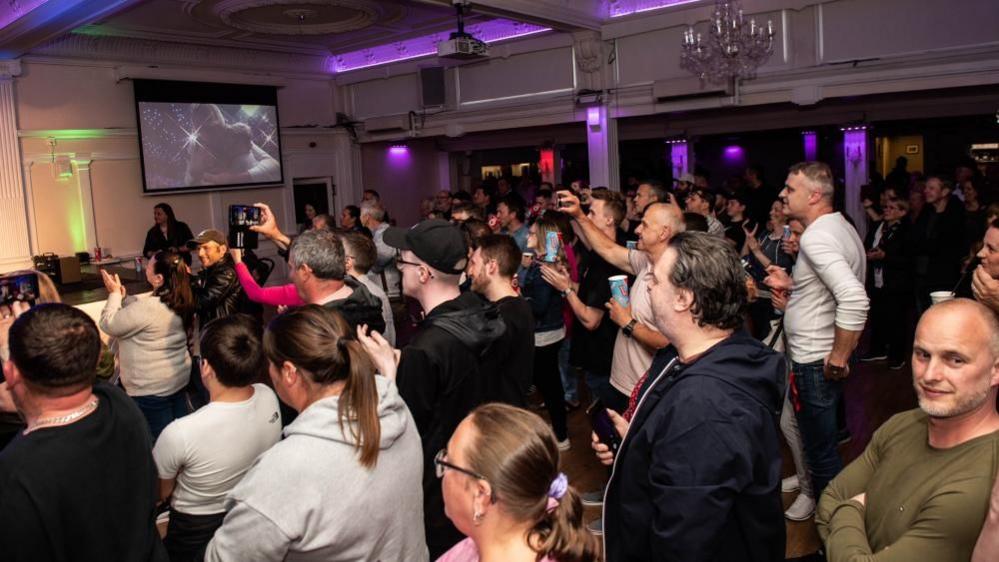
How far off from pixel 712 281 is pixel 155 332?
2.83 m

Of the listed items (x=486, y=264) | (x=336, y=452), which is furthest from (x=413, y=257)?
(x=336, y=452)

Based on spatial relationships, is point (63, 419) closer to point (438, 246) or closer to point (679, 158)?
point (438, 246)

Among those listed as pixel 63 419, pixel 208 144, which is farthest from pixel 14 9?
pixel 63 419

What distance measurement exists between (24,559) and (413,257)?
127 cm

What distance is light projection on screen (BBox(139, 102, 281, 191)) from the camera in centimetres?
915

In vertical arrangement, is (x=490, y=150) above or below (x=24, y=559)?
above

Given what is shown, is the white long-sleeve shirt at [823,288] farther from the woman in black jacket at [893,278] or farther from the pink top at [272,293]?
the woman in black jacket at [893,278]

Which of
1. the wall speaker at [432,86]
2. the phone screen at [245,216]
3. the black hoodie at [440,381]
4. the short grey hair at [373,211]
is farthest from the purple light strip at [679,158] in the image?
the black hoodie at [440,381]

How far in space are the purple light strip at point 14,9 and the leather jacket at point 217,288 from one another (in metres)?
3.70

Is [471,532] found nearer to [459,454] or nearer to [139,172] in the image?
[459,454]

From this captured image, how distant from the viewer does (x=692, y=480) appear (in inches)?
57.0

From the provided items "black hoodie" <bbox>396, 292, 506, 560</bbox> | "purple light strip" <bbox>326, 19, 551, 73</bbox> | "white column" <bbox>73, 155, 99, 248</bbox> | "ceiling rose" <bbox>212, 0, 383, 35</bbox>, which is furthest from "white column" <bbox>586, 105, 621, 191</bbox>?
"black hoodie" <bbox>396, 292, 506, 560</bbox>

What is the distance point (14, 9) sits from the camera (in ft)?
21.0

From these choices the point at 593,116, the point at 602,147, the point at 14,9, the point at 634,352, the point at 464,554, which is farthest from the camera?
the point at 602,147
